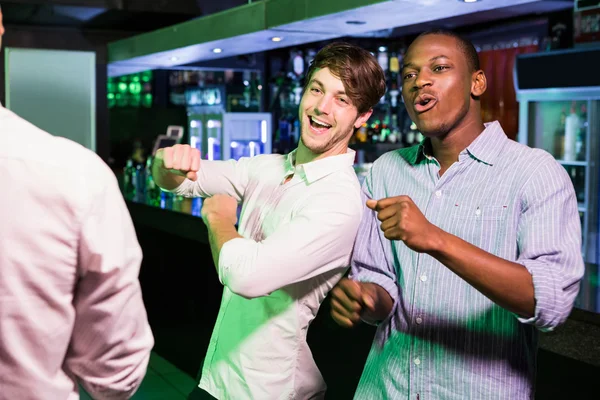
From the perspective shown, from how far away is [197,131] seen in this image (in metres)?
8.61

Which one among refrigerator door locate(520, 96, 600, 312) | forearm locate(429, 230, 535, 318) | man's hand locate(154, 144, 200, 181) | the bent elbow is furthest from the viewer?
refrigerator door locate(520, 96, 600, 312)

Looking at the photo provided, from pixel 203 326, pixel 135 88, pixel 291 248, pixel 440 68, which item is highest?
pixel 135 88

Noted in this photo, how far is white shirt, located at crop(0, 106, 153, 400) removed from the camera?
0.96m

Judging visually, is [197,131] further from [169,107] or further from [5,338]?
[5,338]

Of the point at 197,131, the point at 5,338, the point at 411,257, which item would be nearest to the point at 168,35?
the point at 197,131

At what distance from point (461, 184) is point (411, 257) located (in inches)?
7.5

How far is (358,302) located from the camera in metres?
1.54

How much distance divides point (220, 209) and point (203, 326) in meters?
2.84

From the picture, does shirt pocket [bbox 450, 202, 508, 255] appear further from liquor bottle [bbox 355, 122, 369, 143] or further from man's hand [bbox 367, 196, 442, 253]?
liquor bottle [bbox 355, 122, 369, 143]

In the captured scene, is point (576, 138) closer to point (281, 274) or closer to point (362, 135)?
point (362, 135)

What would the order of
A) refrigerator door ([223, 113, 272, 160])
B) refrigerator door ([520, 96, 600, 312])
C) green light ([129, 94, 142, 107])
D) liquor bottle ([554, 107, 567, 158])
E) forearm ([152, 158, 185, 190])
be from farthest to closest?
1. green light ([129, 94, 142, 107])
2. refrigerator door ([223, 113, 272, 160])
3. liquor bottle ([554, 107, 567, 158])
4. refrigerator door ([520, 96, 600, 312])
5. forearm ([152, 158, 185, 190])

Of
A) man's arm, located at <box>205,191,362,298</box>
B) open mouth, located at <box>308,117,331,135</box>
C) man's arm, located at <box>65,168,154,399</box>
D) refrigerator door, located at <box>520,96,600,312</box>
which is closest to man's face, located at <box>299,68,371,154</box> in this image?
open mouth, located at <box>308,117,331,135</box>

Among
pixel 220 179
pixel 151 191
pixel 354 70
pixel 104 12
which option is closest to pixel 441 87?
pixel 354 70

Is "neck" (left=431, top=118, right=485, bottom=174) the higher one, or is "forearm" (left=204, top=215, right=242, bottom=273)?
"neck" (left=431, top=118, right=485, bottom=174)
